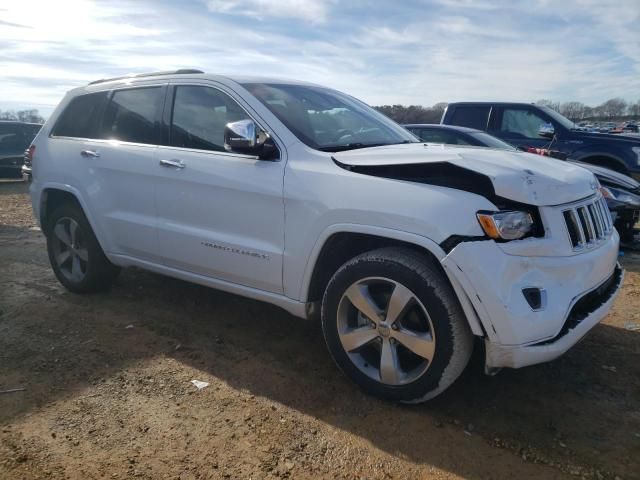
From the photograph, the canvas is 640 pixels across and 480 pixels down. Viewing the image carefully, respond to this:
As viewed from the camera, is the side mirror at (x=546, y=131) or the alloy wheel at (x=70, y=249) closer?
the alloy wheel at (x=70, y=249)

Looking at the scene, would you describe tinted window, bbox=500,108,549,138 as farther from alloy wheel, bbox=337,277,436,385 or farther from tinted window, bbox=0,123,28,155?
tinted window, bbox=0,123,28,155

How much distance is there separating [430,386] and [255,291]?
1263 millimetres

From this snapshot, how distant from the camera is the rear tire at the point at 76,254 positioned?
175 inches

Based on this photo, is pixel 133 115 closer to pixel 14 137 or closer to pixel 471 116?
pixel 471 116

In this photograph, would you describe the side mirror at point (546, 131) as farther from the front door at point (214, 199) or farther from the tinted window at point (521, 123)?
the front door at point (214, 199)

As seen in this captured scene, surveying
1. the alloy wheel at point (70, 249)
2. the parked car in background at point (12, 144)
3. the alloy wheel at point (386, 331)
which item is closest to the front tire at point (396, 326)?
the alloy wheel at point (386, 331)

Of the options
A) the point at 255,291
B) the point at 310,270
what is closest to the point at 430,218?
the point at 310,270

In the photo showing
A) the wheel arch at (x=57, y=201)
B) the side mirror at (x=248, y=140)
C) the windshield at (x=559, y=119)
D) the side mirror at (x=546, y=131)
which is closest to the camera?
the side mirror at (x=248, y=140)

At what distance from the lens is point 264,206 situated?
3184mm

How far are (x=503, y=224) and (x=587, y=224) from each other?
71 centimetres

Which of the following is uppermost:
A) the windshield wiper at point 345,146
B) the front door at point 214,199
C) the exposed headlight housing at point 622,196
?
the windshield wiper at point 345,146

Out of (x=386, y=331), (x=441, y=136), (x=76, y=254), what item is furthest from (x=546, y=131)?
(x=76, y=254)

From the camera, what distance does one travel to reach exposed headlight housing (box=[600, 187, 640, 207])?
6145mm

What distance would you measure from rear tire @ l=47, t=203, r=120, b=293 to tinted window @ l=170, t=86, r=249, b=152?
4.39 feet
